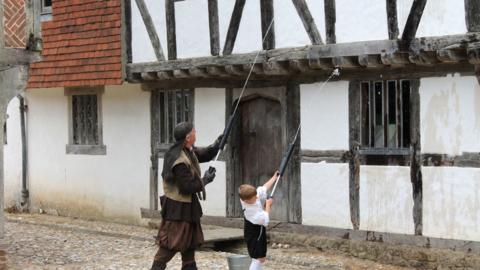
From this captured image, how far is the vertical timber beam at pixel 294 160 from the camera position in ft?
39.3

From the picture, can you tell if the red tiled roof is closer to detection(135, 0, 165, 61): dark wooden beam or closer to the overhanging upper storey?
the overhanging upper storey

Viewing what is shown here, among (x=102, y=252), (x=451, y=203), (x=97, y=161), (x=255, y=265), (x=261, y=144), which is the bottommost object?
(x=102, y=252)

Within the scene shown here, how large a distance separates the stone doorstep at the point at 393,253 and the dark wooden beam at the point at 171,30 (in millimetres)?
3409

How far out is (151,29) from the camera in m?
13.4

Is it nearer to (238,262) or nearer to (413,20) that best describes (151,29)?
(413,20)

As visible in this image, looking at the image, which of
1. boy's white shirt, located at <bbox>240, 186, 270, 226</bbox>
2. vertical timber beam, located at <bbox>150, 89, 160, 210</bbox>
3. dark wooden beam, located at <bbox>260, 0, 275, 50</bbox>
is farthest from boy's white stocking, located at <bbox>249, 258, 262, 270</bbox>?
vertical timber beam, located at <bbox>150, 89, 160, 210</bbox>

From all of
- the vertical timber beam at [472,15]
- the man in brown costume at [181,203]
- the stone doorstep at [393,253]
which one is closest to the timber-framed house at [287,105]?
the vertical timber beam at [472,15]

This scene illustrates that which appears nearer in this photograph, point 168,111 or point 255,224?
point 255,224

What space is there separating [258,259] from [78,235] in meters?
5.92

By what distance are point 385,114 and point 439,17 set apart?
1.73 metres

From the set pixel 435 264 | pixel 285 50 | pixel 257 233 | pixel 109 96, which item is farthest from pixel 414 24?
pixel 109 96

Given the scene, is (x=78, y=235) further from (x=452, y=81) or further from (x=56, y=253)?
(x=452, y=81)

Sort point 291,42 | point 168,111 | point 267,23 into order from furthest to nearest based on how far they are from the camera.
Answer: point 168,111 → point 267,23 → point 291,42

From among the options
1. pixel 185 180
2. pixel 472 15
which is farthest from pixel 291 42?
pixel 185 180
